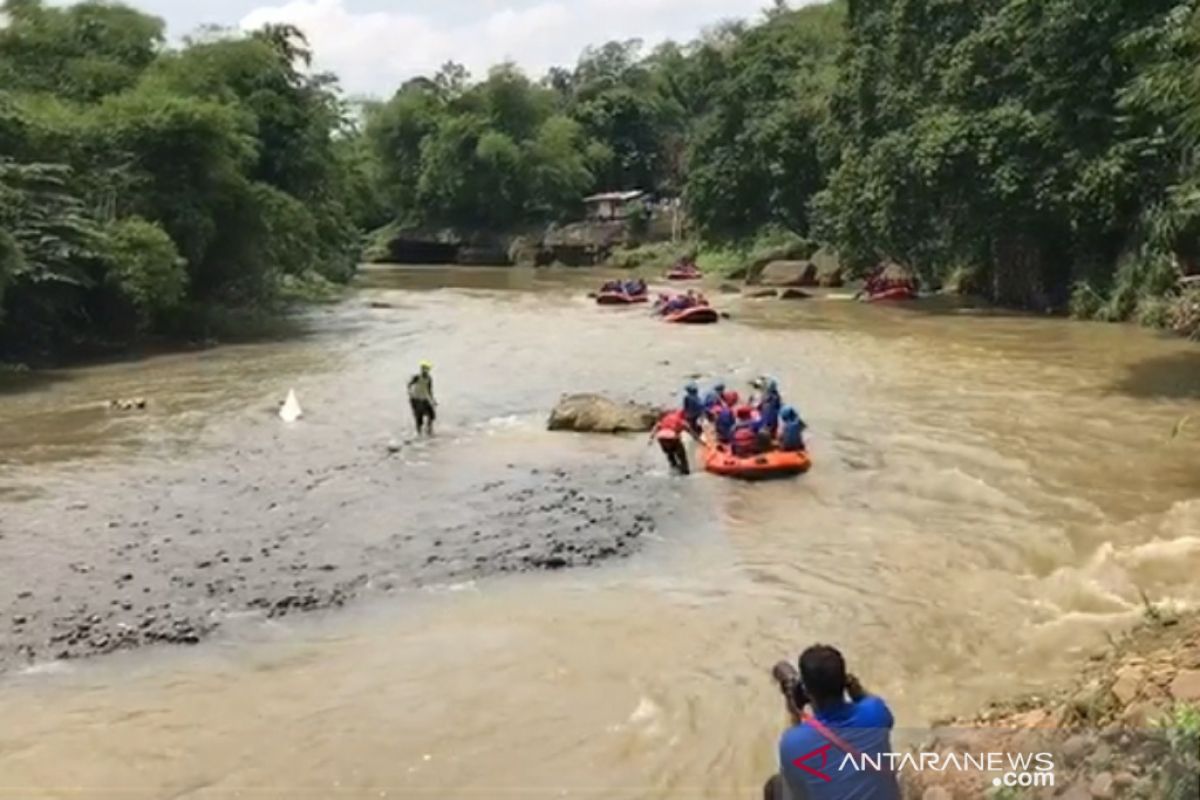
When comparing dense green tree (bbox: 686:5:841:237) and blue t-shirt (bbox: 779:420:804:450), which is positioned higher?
dense green tree (bbox: 686:5:841:237)

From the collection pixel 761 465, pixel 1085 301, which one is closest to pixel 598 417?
pixel 761 465

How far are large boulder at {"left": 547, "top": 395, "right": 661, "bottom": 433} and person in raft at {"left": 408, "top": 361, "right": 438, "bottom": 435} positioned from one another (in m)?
1.78

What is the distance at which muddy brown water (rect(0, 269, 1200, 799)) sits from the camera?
7.62m

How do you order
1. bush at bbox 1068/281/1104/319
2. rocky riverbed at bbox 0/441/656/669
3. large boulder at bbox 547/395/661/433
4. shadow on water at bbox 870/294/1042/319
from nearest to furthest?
rocky riverbed at bbox 0/441/656/669 < large boulder at bbox 547/395/661/433 < bush at bbox 1068/281/1104/319 < shadow on water at bbox 870/294/1042/319

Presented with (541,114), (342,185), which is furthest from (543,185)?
(342,185)

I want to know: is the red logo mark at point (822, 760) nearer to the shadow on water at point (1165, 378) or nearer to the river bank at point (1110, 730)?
the river bank at point (1110, 730)

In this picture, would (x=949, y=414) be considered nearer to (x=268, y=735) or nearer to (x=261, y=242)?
(x=268, y=735)

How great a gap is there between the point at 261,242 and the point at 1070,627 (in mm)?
26459

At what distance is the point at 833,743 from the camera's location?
4.22 m

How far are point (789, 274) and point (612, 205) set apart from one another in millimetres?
28088

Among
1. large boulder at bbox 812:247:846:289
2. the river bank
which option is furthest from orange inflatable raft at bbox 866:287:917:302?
the river bank

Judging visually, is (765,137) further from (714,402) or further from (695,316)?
(714,402)

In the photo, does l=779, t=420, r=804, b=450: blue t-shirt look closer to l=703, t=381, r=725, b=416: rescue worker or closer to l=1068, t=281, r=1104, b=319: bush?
l=703, t=381, r=725, b=416: rescue worker

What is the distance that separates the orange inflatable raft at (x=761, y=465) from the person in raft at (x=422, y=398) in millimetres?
4777
